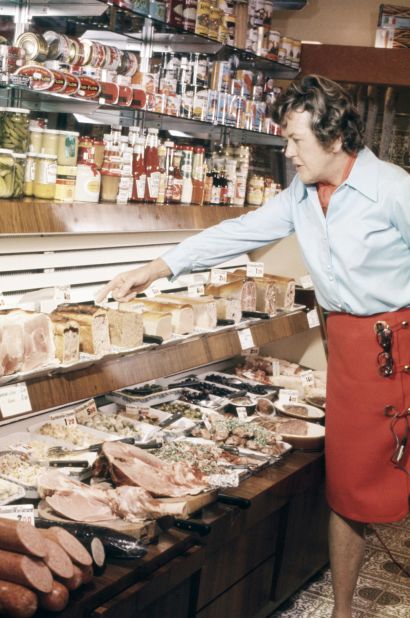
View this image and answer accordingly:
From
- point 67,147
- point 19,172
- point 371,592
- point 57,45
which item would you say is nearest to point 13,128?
point 19,172

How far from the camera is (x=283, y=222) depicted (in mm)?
3854

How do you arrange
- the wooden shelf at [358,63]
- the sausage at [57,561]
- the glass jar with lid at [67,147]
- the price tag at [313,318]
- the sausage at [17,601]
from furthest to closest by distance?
the wooden shelf at [358,63] → the price tag at [313,318] → the glass jar with lid at [67,147] → the sausage at [57,561] → the sausage at [17,601]

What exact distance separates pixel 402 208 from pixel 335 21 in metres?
4.01

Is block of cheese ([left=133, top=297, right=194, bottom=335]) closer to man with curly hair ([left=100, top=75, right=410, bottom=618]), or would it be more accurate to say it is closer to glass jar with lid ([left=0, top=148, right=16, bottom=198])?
man with curly hair ([left=100, top=75, right=410, bottom=618])

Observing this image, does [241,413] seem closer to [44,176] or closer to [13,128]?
[44,176]

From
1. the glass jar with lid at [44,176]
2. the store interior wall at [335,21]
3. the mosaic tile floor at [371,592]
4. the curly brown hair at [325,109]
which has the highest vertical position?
the store interior wall at [335,21]

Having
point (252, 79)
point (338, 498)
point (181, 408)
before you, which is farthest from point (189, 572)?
point (252, 79)

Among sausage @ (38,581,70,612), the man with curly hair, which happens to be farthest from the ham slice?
sausage @ (38,581,70,612)

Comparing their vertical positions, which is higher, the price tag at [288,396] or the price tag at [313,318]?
the price tag at [313,318]

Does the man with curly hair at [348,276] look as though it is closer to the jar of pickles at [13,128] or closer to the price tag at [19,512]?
the jar of pickles at [13,128]

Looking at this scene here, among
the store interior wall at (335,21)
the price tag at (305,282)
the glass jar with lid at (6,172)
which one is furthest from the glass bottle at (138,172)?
the store interior wall at (335,21)

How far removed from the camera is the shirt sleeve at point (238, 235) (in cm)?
376

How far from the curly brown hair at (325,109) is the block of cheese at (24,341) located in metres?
1.24

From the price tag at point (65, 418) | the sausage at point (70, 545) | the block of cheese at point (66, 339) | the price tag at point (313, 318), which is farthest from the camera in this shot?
the price tag at point (313, 318)
